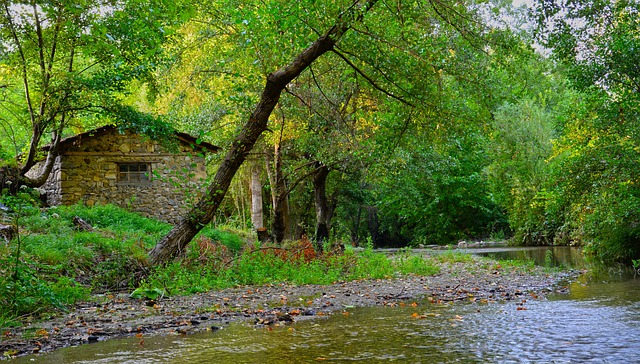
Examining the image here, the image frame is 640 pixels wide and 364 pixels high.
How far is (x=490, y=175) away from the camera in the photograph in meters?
34.2

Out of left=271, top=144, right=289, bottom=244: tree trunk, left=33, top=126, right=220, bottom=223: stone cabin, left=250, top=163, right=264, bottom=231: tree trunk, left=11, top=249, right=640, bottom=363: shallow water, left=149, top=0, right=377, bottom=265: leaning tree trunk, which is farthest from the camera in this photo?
left=250, top=163, right=264, bottom=231: tree trunk

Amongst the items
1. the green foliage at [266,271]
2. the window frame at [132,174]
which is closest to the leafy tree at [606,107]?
the green foliage at [266,271]

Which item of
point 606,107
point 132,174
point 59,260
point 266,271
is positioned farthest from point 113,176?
point 606,107

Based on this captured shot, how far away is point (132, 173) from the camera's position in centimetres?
2328

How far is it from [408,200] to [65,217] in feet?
51.9

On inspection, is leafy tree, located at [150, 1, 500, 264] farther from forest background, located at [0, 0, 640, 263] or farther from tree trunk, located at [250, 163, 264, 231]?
tree trunk, located at [250, 163, 264, 231]

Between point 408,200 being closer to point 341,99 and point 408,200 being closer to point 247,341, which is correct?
point 341,99

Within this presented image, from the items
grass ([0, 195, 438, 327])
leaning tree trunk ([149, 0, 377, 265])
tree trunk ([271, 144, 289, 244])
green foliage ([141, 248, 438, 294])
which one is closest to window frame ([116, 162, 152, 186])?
tree trunk ([271, 144, 289, 244])

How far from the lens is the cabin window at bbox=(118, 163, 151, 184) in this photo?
23125 millimetres

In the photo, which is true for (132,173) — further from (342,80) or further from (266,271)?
(266,271)

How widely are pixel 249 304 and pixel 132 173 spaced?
16375mm

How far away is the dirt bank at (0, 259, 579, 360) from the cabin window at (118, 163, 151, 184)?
1375 centimetres

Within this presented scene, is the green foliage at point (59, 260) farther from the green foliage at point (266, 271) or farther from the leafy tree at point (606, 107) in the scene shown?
the leafy tree at point (606, 107)

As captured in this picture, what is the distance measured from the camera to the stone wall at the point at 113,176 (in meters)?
22.0
